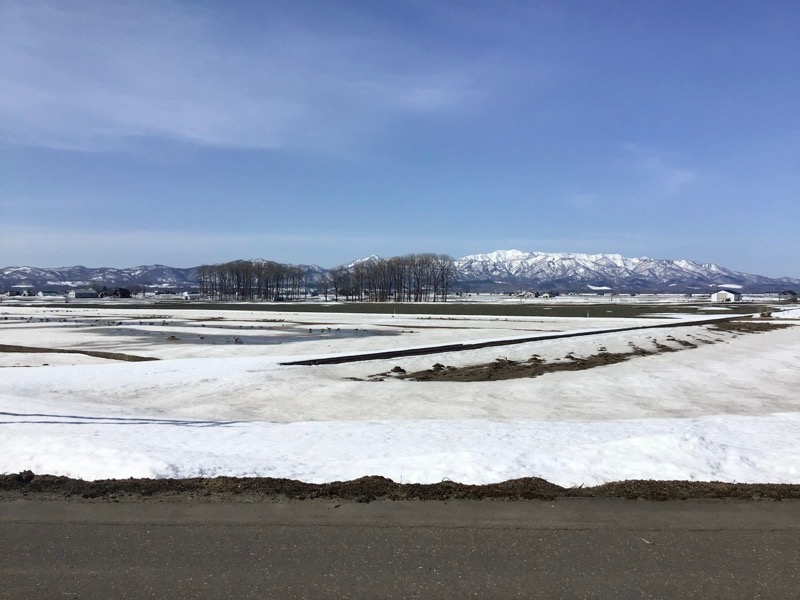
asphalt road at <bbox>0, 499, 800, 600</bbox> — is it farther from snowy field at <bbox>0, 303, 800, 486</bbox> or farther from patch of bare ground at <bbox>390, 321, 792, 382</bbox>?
patch of bare ground at <bbox>390, 321, 792, 382</bbox>

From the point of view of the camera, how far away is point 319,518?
643 cm

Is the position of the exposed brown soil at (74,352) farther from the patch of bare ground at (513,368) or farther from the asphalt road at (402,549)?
the asphalt road at (402,549)

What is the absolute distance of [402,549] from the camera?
565 centimetres

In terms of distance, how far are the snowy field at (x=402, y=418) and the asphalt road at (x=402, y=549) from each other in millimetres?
1341

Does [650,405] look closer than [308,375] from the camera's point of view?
Yes

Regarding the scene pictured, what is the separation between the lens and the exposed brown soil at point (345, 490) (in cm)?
712

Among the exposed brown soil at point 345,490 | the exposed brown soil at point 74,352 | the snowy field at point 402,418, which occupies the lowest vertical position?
the exposed brown soil at point 74,352

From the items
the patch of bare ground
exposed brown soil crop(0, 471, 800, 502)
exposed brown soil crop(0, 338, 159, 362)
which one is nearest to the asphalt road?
exposed brown soil crop(0, 471, 800, 502)

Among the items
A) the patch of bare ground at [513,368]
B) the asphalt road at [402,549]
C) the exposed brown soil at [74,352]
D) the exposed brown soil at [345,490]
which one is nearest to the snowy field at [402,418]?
the exposed brown soil at [345,490]

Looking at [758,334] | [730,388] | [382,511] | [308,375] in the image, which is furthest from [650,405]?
[758,334]

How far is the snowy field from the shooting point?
848cm

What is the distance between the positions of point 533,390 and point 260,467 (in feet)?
41.2

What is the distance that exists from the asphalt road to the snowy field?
134 centimetres

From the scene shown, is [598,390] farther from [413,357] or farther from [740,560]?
→ [740,560]
